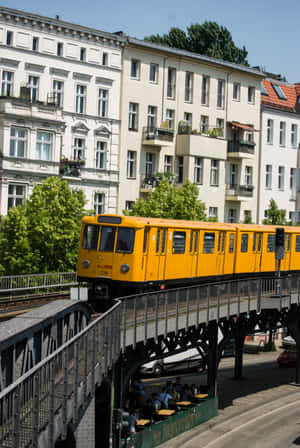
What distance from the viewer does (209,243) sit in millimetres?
36125

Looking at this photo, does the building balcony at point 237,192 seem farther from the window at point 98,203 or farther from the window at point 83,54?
the window at point 83,54

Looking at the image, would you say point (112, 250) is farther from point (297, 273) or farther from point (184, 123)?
point (184, 123)

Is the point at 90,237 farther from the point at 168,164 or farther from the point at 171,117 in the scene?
the point at 171,117

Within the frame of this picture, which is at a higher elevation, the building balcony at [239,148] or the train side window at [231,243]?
the building balcony at [239,148]

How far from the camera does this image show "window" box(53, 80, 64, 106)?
48250mm

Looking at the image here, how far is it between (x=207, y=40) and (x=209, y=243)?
180 feet

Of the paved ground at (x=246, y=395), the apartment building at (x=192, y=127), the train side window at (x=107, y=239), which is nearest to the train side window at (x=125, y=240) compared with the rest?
the train side window at (x=107, y=239)

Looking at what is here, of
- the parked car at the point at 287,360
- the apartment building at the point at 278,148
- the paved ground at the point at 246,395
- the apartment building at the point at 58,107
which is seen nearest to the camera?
the paved ground at the point at 246,395

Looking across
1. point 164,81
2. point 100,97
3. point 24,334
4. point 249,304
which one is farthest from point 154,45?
point 24,334

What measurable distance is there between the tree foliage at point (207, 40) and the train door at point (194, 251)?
53.4 m

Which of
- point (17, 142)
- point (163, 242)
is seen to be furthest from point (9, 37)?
point (163, 242)

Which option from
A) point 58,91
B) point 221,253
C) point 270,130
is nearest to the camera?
point 221,253

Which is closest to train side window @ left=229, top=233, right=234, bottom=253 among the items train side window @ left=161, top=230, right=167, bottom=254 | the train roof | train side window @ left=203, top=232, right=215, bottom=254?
the train roof

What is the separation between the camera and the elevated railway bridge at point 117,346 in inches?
507
